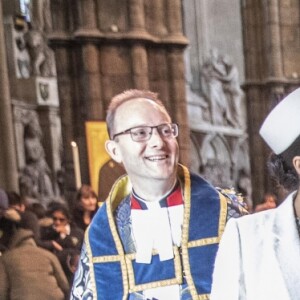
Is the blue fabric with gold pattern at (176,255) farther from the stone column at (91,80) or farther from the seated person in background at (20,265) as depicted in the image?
the stone column at (91,80)

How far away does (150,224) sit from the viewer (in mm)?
2404

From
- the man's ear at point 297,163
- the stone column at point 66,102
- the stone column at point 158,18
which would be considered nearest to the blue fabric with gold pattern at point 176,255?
the man's ear at point 297,163

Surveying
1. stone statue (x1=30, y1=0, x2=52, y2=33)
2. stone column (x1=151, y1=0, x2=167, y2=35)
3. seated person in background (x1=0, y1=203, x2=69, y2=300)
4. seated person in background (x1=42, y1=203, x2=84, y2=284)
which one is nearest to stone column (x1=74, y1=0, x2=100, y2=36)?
stone column (x1=151, y1=0, x2=167, y2=35)

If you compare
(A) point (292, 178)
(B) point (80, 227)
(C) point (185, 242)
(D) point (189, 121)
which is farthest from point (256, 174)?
(A) point (292, 178)

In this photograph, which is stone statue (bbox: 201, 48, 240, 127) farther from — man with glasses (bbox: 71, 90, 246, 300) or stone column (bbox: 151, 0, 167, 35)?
man with glasses (bbox: 71, 90, 246, 300)

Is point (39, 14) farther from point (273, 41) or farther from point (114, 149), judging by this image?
point (114, 149)

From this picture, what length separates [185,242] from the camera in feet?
7.84

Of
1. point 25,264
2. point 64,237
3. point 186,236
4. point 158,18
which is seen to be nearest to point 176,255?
point 186,236

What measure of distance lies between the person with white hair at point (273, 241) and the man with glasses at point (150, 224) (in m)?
0.57

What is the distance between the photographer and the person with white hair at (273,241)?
1.66m

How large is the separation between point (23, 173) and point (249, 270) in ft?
19.8

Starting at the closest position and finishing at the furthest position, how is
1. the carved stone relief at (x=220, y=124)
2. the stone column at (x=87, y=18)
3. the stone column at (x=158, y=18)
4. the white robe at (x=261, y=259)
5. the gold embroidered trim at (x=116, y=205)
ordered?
the white robe at (x=261, y=259) < the gold embroidered trim at (x=116, y=205) < the stone column at (x=87, y=18) < the stone column at (x=158, y=18) < the carved stone relief at (x=220, y=124)

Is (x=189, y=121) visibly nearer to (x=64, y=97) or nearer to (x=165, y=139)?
(x=64, y=97)

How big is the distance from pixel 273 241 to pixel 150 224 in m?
0.75
